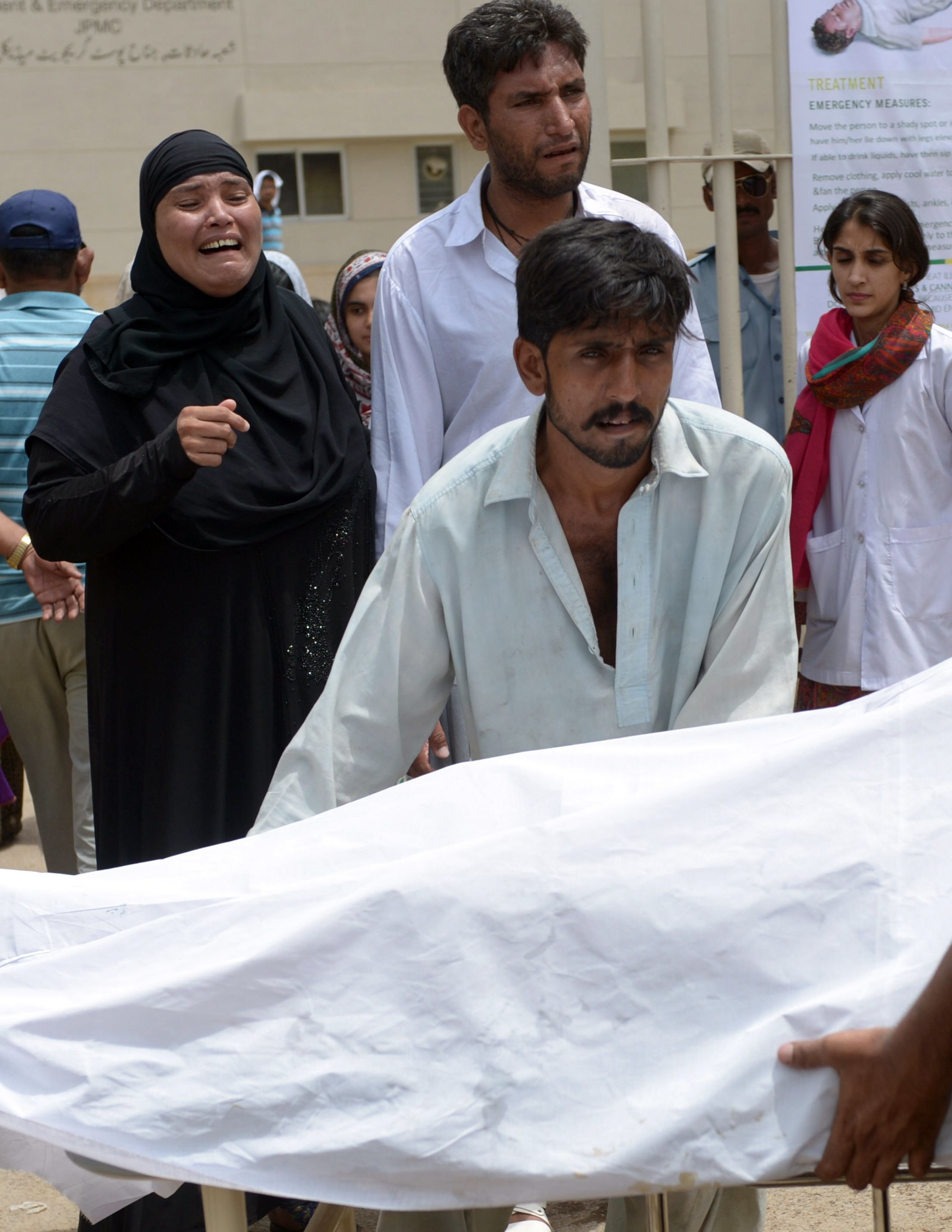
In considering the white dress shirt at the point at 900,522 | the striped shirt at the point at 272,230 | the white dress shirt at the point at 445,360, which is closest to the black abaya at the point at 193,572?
the white dress shirt at the point at 445,360

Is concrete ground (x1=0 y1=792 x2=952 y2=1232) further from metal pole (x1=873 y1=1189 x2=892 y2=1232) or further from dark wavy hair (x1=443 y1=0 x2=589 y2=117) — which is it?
dark wavy hair (x1=443 y1=0 x2=589 y2=117)

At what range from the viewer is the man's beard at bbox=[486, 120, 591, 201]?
297 centimetres

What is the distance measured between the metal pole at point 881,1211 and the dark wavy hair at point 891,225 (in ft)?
9.30

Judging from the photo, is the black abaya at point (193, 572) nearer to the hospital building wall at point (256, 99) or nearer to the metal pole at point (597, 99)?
the metal pole at point (597, 99)

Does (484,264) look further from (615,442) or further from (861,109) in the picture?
(861,109)

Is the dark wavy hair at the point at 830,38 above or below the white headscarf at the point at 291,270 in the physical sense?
above

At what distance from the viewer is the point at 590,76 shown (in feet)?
13.6

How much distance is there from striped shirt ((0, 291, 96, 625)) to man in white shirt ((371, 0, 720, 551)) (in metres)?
0.95

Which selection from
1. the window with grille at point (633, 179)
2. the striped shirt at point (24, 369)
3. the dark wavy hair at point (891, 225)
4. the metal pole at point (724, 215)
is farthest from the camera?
the window with grille at point (633, 179)

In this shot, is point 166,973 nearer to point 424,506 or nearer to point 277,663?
point 424,506

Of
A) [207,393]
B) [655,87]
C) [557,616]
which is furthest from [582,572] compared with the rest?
[655,87]

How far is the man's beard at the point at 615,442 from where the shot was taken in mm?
2178

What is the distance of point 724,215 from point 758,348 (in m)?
0.64

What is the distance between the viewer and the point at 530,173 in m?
2.97
